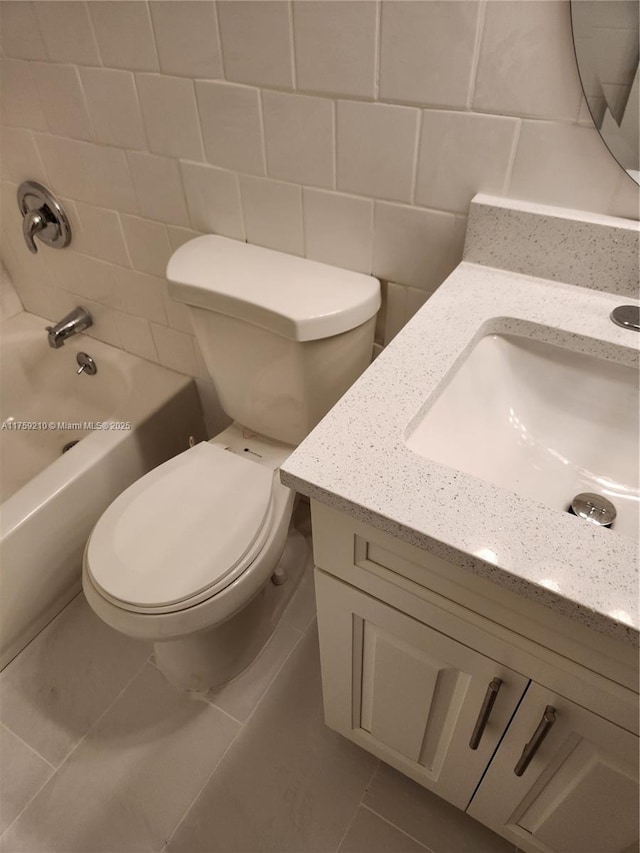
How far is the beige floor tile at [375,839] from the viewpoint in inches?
40.9

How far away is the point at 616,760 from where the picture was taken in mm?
616

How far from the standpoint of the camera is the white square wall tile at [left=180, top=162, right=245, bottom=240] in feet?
3.48

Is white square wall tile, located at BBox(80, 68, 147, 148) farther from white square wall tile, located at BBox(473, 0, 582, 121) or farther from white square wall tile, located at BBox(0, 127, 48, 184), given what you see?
white square wall tile, located at BBox(473, 0, 582, 121)

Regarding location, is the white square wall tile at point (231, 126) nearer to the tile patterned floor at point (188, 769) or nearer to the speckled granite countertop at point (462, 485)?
the speckled granite countertop at point (462, 485)

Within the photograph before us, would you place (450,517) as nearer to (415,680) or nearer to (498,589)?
(498,589)

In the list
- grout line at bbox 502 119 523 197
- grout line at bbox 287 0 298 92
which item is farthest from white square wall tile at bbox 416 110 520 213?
grout line at bbox 287 0 298 92

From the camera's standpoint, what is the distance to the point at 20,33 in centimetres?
107

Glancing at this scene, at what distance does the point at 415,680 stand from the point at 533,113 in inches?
30.5

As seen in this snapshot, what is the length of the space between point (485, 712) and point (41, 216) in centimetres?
141

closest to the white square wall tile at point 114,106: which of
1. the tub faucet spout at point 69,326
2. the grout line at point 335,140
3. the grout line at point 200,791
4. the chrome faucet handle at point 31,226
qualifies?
the chrome faucet handle at point 31,226

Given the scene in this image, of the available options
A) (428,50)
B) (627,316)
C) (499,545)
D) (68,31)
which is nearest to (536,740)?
(499,545)

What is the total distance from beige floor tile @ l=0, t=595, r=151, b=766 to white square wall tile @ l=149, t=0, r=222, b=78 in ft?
4.00

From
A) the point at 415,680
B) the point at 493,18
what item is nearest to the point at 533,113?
the point at 493,18

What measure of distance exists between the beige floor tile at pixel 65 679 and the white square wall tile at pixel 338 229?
1.00 meters
